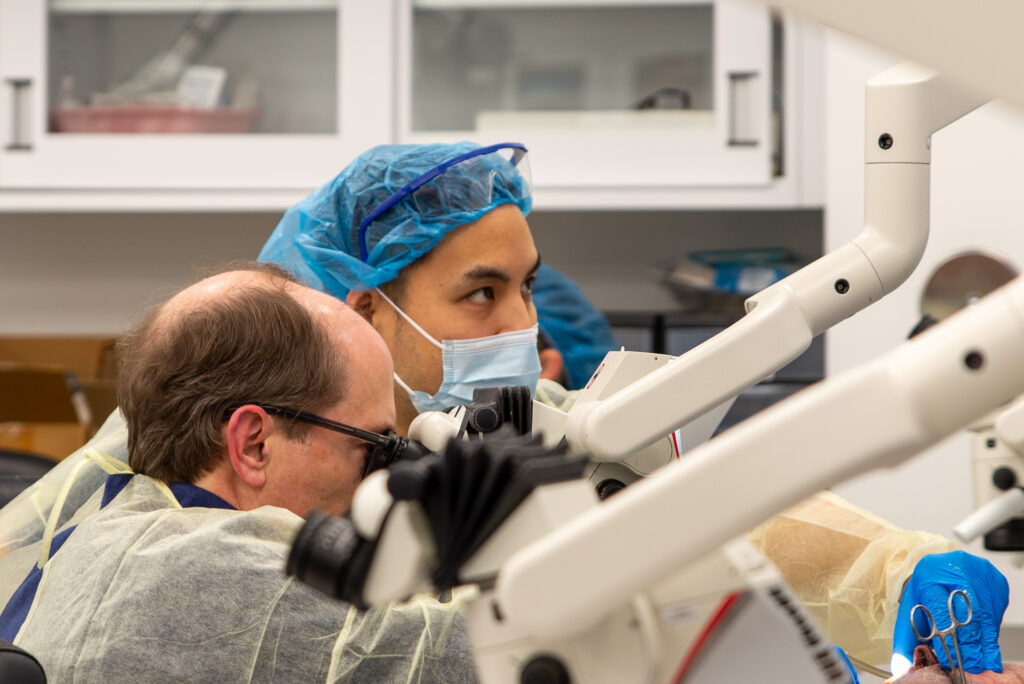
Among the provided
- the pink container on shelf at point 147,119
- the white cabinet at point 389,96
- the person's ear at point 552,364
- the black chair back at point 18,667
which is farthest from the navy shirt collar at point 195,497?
the pink container on shelf at point 147,119

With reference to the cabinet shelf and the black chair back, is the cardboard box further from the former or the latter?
the black chair back

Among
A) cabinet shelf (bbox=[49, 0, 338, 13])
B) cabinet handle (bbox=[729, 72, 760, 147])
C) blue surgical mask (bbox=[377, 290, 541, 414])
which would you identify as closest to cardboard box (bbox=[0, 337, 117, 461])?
cabinet shelf (bbox=[49, 0, 338, 13])

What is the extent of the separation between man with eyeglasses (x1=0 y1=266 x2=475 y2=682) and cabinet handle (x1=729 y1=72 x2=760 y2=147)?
1.49 m

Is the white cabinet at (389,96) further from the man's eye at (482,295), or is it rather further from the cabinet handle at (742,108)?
the man's eye at (482,295)

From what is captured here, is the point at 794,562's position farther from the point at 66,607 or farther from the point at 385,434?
the point at 66,607

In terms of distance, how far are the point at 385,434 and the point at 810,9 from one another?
80 cm

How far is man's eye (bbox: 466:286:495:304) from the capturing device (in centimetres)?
153

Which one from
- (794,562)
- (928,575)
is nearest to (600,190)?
(794,562)

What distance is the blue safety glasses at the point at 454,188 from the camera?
4.88ft

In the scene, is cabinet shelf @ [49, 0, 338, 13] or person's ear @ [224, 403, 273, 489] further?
cabinet shelf @ [49, 0, 338, 13]

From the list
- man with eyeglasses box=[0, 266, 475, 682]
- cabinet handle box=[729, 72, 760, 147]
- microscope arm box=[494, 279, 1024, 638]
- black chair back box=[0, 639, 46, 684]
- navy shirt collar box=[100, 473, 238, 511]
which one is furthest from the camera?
cabinet handle box=[729, 72, 760, 147]

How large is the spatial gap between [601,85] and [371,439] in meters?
1.71

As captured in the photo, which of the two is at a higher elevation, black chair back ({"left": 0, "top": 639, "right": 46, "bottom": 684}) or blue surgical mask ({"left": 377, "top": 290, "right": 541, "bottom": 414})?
blue surgical mask ({"left": 377, "top": 290, "right": 541, "bottom": 414})

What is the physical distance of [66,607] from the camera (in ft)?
3.09
